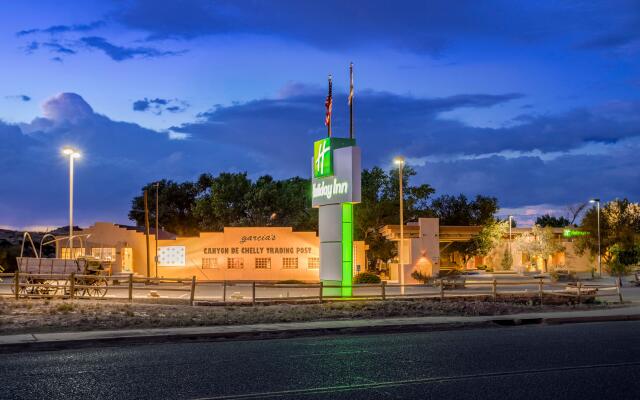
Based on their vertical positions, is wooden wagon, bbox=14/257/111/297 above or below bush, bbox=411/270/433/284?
above

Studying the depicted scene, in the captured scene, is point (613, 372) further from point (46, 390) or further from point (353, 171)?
point (353, 171)

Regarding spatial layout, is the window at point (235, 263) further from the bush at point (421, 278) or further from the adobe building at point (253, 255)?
the bush at point (421, 278)

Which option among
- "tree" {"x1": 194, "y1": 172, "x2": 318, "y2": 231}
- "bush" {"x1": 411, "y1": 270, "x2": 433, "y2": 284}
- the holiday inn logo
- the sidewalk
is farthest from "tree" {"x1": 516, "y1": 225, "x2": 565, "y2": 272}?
the sidewalk

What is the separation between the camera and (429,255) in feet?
181

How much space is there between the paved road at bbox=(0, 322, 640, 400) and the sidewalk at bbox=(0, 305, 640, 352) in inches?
32.0

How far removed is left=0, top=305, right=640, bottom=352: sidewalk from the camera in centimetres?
1585

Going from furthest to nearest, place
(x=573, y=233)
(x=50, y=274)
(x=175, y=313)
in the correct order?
1. (x=573, y=233)
2. (x=50, y=274)
3. (x=175, y=313)

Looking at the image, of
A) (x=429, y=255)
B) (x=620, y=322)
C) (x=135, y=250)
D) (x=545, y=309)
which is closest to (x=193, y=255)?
(x=135, y=250)

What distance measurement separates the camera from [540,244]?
259 ft

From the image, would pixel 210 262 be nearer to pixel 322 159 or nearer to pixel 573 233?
pixel 322 159

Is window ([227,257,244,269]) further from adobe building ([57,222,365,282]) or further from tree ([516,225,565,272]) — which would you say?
tree ([516,225,565,272])

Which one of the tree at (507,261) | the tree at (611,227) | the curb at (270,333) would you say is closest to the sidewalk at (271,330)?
the curb at (270,333)

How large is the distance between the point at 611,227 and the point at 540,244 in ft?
29.8

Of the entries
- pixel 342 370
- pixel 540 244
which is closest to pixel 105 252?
pixel 540 244
